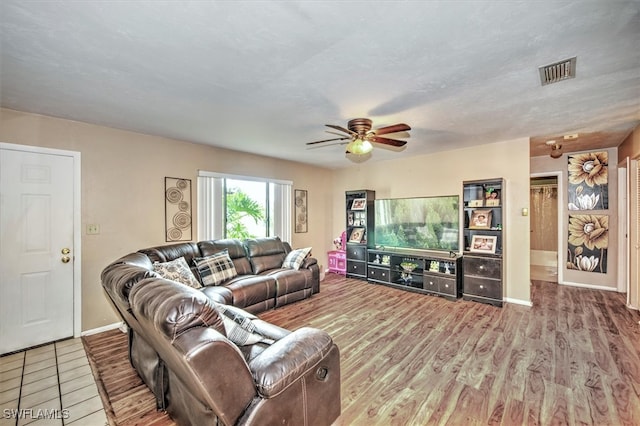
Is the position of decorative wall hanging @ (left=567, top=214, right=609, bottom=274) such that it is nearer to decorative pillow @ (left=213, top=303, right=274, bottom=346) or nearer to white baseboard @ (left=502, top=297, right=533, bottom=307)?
white baseboard @ (left=502, top=297, right=533, bottom=307)

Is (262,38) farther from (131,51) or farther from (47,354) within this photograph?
(47,354)

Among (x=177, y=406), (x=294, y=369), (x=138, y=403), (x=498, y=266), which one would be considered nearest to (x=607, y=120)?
(x=498, y=266)

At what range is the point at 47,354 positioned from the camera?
280 centimetres

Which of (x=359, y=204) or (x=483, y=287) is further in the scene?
(x=359, y=204)

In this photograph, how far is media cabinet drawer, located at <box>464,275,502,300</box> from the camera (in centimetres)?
409

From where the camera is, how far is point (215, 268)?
12.4ft

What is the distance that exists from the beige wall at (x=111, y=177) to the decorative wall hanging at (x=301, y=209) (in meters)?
2.05

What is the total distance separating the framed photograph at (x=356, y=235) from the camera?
19.5 ft

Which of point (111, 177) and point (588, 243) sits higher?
point (111, 177)

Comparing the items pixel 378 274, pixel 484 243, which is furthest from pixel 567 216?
pixel 378 274

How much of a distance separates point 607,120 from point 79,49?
5358 mm

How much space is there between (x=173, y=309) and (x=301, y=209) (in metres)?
4.89

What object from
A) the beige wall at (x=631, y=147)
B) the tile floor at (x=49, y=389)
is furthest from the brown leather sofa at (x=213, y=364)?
the beige wall at (x=631, y=147)

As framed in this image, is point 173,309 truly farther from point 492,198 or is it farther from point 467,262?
point 492,198
